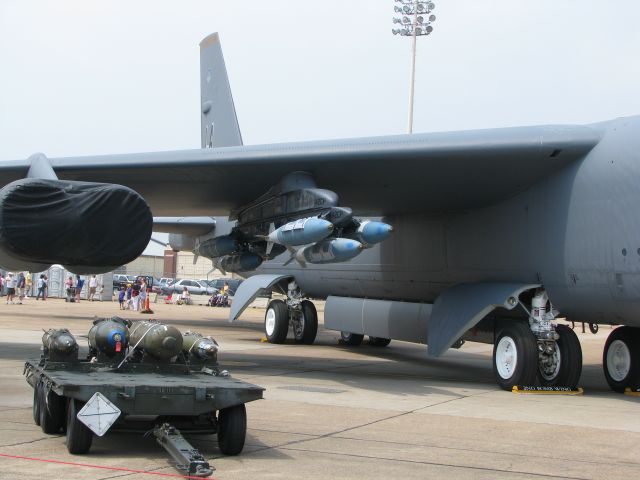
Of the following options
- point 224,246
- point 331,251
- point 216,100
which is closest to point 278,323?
point 216,100

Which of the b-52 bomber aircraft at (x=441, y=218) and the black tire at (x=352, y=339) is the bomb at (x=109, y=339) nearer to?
the b-52 bomber aircraft at (x=441, y=218)

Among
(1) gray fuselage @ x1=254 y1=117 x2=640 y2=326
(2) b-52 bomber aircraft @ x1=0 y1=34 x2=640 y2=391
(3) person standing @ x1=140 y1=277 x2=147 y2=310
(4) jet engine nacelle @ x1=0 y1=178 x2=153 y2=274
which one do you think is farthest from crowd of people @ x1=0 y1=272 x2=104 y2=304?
(4) jet engine nacelle @ x1=0 y1=178 x2=153 y2=274

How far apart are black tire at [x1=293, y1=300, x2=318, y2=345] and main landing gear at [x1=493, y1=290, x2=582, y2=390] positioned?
9.02m

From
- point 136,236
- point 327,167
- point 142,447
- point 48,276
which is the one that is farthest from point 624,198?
point 48,276

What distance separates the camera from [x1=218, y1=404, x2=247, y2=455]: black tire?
7750 millimetres

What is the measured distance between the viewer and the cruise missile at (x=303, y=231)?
1238cm

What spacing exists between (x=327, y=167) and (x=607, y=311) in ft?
15.9

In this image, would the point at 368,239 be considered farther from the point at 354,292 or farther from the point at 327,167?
the point at 354,292

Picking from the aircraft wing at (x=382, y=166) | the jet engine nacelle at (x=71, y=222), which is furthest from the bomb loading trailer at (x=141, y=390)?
the aircraft wing at (x=382, y=166)

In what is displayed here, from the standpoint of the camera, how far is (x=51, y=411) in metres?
8.36

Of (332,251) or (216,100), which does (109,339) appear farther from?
(216,100)

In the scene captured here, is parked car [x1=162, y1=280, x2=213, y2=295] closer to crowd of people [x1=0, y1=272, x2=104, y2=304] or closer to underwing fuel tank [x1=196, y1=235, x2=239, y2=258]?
crowd of people [x1=0, y1=272, x2=104, y2=304]

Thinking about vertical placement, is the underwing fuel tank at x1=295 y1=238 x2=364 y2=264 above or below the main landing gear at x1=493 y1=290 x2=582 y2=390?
above

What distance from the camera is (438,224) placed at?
638 inches
